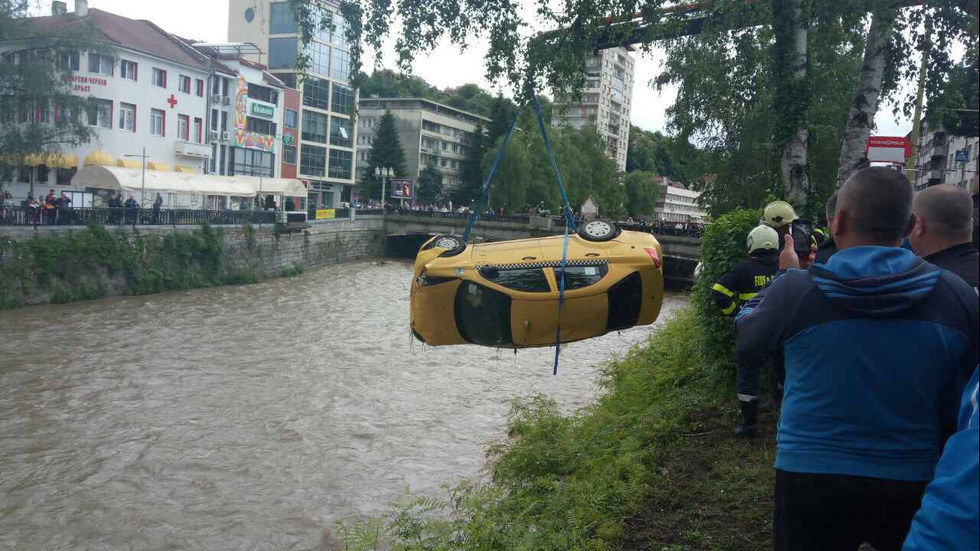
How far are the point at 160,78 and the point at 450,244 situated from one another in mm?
39696

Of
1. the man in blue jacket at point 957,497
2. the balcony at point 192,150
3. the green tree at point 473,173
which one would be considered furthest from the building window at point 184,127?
the man in blue jacket at point 957,497

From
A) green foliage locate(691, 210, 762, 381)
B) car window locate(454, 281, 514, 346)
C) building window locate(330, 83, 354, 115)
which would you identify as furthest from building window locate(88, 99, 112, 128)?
car window locate(454, 281, 514, 346)

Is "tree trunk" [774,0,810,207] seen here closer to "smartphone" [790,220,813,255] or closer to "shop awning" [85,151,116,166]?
"smartphone" [790,220,813,255]

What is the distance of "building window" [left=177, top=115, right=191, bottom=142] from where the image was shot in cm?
4441

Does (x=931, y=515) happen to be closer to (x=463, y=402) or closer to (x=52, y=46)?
(x=463, y=402)

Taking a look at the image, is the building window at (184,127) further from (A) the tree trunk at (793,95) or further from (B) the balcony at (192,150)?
(A) the tree trunk at (793,95)

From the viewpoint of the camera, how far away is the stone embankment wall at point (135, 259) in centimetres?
2472

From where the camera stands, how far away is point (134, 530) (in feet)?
32.0

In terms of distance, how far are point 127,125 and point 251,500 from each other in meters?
35.2

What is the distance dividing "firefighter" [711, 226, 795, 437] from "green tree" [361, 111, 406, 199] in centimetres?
6210

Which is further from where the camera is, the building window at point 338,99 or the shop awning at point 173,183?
the building window at point 338,99

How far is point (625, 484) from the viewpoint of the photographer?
733 cm

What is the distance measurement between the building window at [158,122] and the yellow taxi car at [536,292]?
39431 millimetres

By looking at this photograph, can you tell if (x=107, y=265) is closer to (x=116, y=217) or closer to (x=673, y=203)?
(x=116, y=217)
